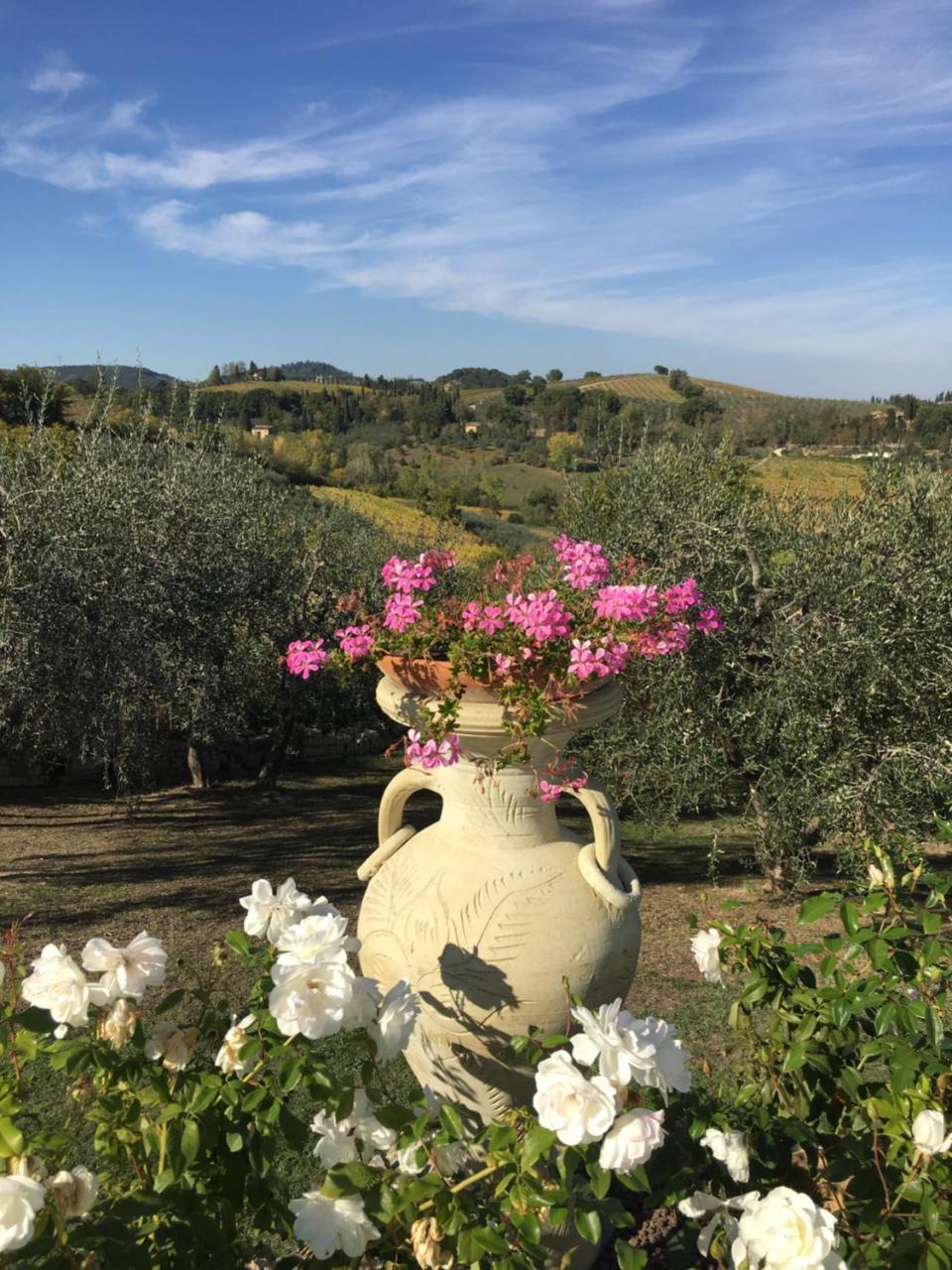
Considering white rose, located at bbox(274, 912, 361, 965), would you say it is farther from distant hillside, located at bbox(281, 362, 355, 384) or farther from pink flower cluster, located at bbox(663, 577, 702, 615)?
distant hillside, located at bbox(281, 362, 355, 384)

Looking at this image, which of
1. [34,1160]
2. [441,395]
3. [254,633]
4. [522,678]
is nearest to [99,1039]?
[34,1160]

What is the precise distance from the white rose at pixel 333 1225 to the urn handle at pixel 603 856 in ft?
4.81

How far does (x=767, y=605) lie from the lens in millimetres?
8000

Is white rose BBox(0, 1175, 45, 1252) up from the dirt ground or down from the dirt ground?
up

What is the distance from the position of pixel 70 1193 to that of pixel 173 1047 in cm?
32

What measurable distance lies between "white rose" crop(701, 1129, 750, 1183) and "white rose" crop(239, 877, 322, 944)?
1.09m

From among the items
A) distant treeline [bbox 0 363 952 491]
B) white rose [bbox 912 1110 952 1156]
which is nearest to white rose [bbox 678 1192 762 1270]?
white rose [bbox 912 1110 952 1156]

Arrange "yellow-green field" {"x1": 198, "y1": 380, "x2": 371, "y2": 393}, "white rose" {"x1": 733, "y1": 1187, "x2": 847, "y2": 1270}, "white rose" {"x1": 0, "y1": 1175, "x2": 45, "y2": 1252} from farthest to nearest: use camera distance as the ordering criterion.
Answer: "yellow-green field" {"x1": 198, "y1": 380, "x2": 371, "y2": 393} < "white rose" {"x1": 733, "y1": 1187, "x2": 847, "y2": 1270} < "white rose" {"x1": 0, "y1": 1175, "x2": 45, "y2": 1252}

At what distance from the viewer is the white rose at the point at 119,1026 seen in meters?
1.80

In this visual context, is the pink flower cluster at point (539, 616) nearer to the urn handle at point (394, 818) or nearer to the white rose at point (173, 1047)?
the urn handle at point (394, 818)

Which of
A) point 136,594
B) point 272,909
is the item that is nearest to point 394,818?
point 272,909

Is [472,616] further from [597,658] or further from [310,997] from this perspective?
[310,997]

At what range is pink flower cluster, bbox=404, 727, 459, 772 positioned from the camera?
2861 mm

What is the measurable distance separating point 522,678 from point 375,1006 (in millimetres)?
1347
